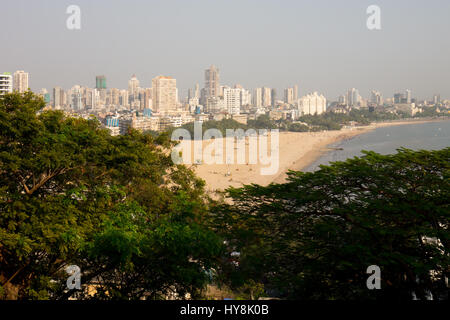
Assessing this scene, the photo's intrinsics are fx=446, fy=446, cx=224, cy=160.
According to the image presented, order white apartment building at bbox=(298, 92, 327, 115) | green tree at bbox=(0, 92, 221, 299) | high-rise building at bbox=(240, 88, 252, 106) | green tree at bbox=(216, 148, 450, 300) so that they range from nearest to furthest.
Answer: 1. green tree at bbox=(216, 148, 450, 300)
2. green tree at bbox=(0, 92, 221, 299)
3. white apartment building at bbox=(298, 92, 327, 115)
4. high-rise building at bbox=(240, 88, 252, 106)

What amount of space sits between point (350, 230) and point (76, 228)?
3.08 meters

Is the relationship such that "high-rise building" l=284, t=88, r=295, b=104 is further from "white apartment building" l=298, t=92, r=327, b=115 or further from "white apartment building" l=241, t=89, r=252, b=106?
"white apartment building" l=298, t=92, r=327, b=115

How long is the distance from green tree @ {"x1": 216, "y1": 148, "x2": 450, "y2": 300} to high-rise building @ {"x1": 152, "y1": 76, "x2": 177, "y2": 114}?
90117 mm

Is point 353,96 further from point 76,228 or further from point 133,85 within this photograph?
point 76,228

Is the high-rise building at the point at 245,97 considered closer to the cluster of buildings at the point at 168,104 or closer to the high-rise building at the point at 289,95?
the cluster of buildings at the point at 168,104

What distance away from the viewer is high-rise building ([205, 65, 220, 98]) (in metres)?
124

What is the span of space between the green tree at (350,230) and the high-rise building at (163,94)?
90.1m

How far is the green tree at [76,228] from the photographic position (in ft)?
15.2

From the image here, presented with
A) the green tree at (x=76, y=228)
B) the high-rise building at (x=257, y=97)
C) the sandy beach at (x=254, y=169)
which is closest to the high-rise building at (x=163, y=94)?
the high-rise building at (x=257, y=97)

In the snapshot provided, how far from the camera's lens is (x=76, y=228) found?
5.19 m

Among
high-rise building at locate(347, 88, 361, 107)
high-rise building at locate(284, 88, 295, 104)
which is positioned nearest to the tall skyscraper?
high-rise building at locate(284, 88, 295, 104)
